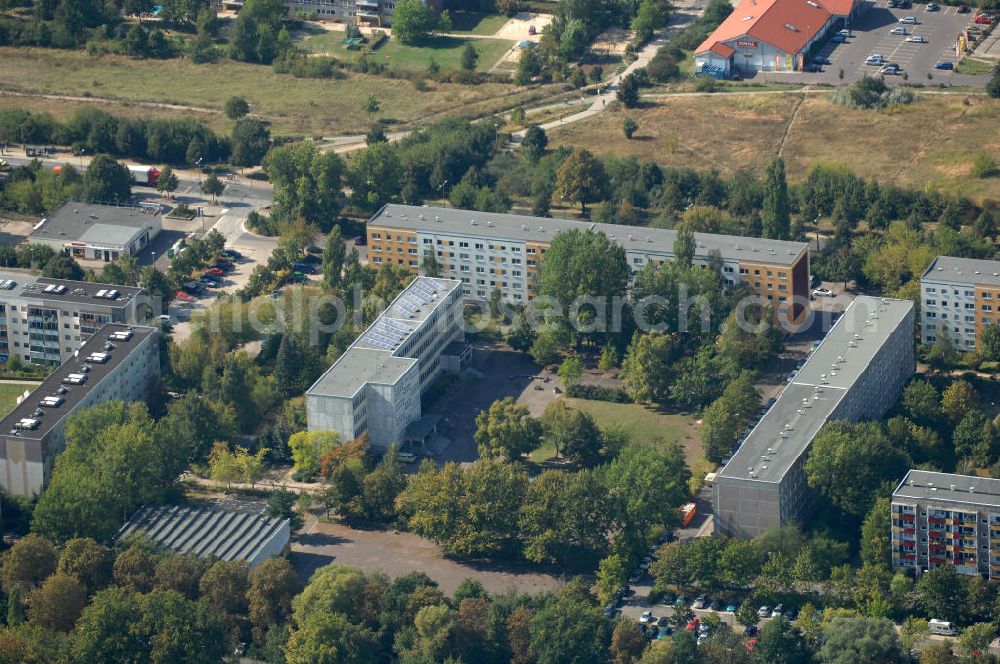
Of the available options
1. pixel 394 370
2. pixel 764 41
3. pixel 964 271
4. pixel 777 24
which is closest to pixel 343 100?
pixel 764 41

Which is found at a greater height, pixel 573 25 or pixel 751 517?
pixel 573 25

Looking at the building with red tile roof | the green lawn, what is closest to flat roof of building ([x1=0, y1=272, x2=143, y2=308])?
the green lawn

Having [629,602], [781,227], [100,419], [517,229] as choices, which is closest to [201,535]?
[100,419]

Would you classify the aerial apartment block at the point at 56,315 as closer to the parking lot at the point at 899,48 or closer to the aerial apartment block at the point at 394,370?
the aerial apartment block at the point at 394,370

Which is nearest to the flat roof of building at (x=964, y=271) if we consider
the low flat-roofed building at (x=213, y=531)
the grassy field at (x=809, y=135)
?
the grassy field at (x=809, y=135)

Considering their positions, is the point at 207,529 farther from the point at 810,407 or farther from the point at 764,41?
the point at 764,41

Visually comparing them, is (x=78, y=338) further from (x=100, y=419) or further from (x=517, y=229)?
A: (x=517, y=229)
